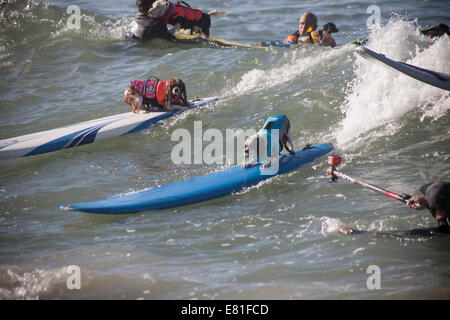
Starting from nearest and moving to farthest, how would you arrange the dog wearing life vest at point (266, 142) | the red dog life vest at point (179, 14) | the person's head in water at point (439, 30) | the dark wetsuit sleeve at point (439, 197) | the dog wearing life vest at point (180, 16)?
the dark wetsuit sleeve at point (439, 197)
the dog wearing life vest at point (266, 142)
the person's head in water at point (439, 30)
the dog wearing life vest at point (180, 16)
the red dog life vest at point (179, 14)

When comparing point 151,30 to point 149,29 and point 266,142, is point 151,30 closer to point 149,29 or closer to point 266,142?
point 149,29

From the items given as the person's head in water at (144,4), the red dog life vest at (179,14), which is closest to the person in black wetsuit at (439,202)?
the red dog life vest at (179,14)

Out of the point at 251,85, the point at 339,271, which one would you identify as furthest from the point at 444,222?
the point at 251,85

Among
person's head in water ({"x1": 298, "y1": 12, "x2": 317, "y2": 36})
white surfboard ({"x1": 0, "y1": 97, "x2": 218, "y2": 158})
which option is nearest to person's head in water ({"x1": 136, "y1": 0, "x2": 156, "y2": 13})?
person's head in water ({"x1": 298, "y1": 12, "x2": 317, "y2": 36})

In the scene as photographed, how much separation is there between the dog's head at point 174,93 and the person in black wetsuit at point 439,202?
4.70m

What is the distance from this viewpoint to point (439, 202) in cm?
361

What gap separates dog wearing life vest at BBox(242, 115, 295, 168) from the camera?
523cm

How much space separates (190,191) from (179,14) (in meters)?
7.12

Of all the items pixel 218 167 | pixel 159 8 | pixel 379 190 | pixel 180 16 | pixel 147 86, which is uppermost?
pixel 159 8

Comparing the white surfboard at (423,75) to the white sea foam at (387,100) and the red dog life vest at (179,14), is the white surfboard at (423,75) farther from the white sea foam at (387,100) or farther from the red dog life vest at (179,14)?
the red dog life vest at (179,14)

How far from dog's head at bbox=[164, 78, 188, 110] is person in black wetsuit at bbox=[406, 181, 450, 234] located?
470cm

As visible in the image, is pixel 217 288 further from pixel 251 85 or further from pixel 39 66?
pixel 39 66

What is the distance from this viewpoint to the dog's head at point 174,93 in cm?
764

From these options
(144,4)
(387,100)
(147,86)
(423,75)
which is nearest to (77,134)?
(147,86)
